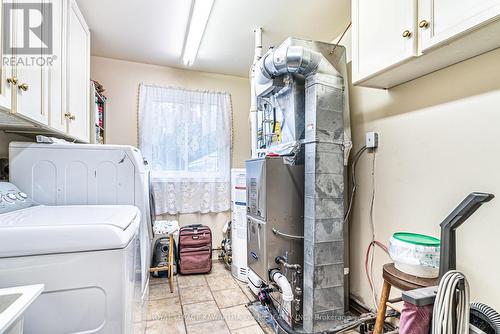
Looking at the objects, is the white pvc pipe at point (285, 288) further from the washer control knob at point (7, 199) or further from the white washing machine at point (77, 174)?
the washer control knob at point (7, 199)

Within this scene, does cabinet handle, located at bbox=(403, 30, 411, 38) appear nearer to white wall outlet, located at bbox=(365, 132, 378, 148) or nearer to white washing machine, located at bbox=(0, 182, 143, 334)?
white wall outlet, located at bbox=(365, 132, 378, 148)

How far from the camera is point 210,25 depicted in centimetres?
240

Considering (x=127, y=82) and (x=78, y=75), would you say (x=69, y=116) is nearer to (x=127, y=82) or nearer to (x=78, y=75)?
(x=78, y=75)

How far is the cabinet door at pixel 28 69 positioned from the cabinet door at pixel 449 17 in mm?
2012

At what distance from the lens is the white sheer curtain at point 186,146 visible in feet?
10.6

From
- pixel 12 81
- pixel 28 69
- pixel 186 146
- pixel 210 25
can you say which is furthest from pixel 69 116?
pixel 186 146

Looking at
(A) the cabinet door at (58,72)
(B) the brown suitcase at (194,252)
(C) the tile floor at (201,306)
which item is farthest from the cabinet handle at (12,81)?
(B) the brown suitcase at (194,252)

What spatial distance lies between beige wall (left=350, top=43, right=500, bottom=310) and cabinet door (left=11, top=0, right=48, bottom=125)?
229cm

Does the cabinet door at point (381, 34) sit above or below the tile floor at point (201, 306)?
above

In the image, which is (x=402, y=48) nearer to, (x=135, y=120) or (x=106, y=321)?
(x=106, y=321)

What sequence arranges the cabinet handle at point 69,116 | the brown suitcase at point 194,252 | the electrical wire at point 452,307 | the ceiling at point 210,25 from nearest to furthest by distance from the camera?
the electrical wire at point 452,307 → the cabinet handle at point 69,116 → the ceiling at point 210,25 → the brown suitcase at point 194,252

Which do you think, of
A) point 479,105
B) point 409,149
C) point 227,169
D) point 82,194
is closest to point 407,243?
point 409,149

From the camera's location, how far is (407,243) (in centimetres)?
138

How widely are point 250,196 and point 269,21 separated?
1654mm
